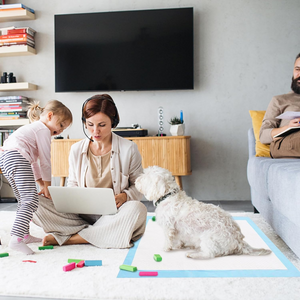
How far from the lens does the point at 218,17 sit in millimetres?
3656

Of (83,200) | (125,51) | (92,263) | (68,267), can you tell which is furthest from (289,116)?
(125,51)

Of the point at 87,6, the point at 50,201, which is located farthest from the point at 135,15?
the point at 50,201

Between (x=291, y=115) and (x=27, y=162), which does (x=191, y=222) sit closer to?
(x=27, y=162)

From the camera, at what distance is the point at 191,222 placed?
1.70 meters

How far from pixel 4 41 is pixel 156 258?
10.8 feet

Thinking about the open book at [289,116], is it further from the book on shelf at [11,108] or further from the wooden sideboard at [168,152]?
the book on shelf at [11,108]

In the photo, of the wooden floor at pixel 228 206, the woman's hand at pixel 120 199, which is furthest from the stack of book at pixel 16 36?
the woman's hand at pixel 120 199

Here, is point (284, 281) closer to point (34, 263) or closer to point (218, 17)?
point (34, 263)

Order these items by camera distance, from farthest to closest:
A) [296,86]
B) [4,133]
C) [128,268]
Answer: [4,133] → [296,86] → [128,268]

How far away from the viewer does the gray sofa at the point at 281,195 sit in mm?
1548

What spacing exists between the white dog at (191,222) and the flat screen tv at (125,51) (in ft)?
6.97

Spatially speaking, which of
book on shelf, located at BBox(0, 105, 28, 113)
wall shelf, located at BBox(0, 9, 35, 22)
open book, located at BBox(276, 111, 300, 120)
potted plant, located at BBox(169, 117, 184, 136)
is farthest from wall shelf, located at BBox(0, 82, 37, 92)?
open book, located at BBox(276, 111, 300, 120)

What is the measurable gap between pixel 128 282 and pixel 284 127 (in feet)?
5.10

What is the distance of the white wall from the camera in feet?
11.8
